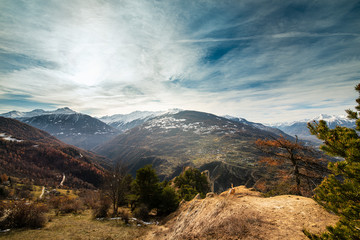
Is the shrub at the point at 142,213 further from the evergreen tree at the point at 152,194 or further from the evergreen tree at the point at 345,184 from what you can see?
the evergreen tree at the point at 345,184

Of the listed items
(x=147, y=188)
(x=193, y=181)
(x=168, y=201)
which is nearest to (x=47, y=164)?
(x=193, y=181)

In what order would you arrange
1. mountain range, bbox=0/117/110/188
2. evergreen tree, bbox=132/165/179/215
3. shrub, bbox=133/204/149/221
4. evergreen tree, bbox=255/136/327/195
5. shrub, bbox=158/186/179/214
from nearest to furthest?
evergreen tree, bbox=255/136/327/195 < shrub, bbox=133/204/149/221 < shrub, bbox=158/186/179/214 < evergreen tree, bbox=132/165/179/215 < mountain range, bbox=0/117/110/188

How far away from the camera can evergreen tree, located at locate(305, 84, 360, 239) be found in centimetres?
530

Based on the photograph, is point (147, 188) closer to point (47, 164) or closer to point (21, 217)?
point (21, 217)

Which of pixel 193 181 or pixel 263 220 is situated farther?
pixel 193 181

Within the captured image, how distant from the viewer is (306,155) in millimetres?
15070

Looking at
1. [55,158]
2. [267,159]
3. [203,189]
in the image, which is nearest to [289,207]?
[267,159]

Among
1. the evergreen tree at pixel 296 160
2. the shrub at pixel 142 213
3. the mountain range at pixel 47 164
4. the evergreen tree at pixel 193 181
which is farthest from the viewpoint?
the mountain range at pixel 47 164

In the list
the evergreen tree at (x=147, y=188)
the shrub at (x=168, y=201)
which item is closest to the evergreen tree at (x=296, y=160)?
the shrub at (x=168, y=201)

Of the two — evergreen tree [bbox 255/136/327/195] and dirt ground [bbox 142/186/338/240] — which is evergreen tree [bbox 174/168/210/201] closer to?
evergreen tree [bbox 255/136/327/195]

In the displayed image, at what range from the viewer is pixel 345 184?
6.07 metres

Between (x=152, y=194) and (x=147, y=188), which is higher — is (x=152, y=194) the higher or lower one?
the lower one

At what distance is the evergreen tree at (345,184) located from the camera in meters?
5.30

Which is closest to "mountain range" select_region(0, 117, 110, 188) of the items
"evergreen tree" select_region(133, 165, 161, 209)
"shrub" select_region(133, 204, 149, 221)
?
"evergreen tree" select_region(133, 165, 161, 209)
